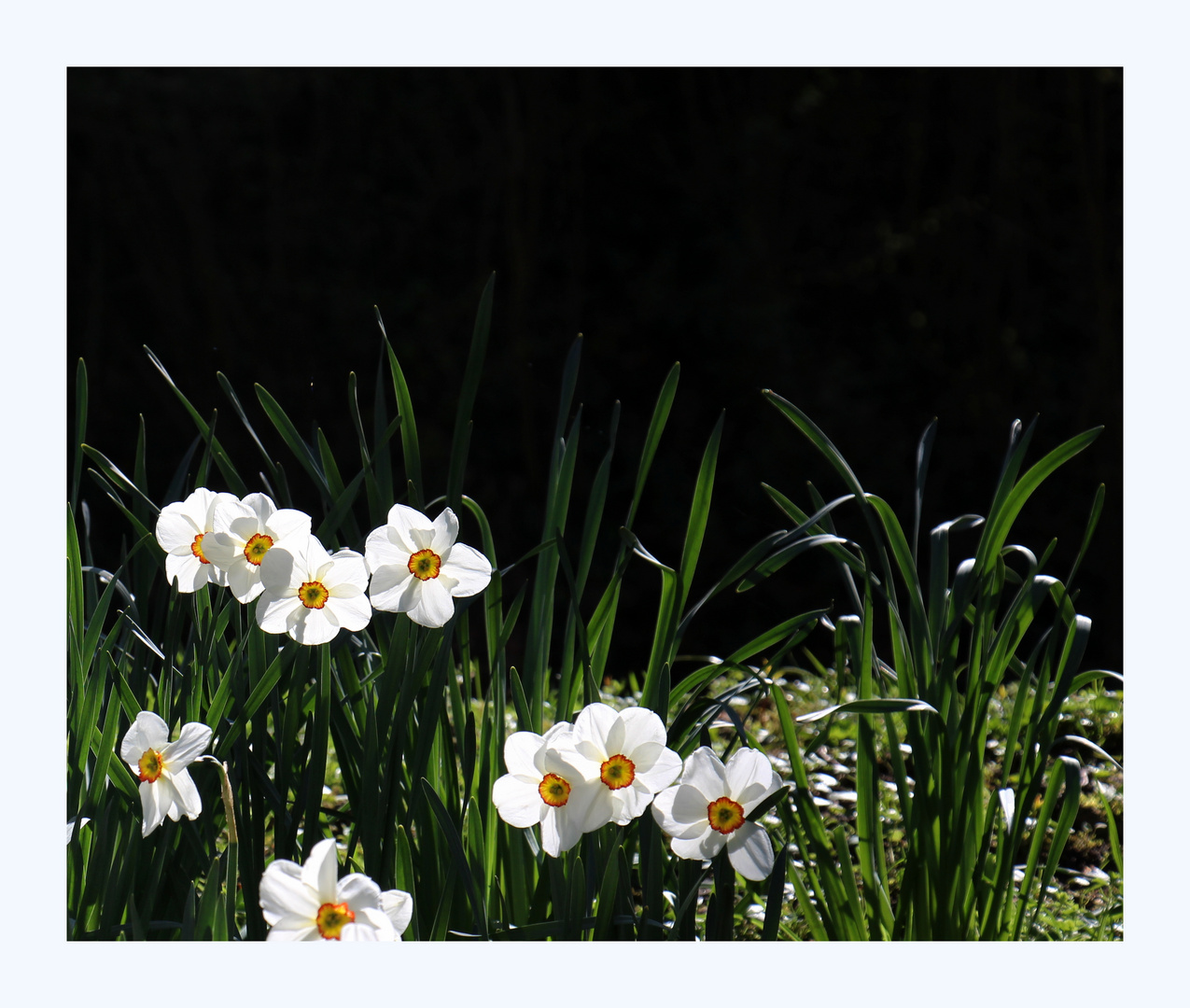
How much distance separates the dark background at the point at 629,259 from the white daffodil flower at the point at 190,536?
317cm

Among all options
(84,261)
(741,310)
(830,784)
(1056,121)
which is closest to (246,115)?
(84,261)

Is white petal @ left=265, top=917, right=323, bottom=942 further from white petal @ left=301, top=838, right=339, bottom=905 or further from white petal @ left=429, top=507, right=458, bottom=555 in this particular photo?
white petal @ left=429, top=507, right=458, bottom=555

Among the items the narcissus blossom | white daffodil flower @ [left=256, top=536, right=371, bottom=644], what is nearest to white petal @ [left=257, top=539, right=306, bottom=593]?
white daffodil flower @ [left=256, top=536, right=371, bottom=644]

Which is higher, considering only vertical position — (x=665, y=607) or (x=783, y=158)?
(x=783, y=158)

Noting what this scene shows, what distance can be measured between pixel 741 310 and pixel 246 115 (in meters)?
2.28

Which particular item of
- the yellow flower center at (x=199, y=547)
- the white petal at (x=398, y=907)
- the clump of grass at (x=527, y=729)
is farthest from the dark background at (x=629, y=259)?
the white petal at (x=398, y=907)

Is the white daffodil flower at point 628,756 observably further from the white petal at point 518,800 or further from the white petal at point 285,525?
the white petal at point 285,525

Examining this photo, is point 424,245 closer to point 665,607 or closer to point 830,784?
point 830,784

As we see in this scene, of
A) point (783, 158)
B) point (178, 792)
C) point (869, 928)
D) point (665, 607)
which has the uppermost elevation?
point (783, 158)

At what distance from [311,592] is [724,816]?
1.29 ft

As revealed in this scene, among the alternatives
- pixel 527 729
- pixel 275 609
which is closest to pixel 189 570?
pixel 275 609

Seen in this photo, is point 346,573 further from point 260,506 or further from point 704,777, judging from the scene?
point 704,777

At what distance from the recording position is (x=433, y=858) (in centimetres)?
98

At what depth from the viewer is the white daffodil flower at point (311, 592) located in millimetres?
886
